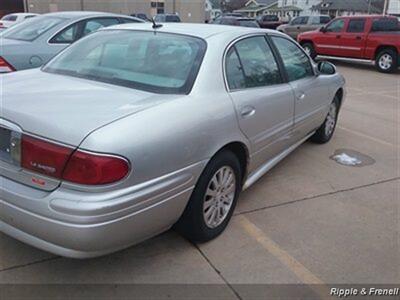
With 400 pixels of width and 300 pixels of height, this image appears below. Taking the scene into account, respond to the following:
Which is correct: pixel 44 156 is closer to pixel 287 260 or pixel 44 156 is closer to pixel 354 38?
pixel 287 260

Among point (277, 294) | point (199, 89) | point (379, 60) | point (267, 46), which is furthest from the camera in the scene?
point (379, 60)

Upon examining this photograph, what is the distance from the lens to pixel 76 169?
224 cm

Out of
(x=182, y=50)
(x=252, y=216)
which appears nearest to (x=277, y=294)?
(x=252, y=216)

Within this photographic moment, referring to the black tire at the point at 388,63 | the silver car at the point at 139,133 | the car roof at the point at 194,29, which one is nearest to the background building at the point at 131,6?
the black tire at the point at 388,63

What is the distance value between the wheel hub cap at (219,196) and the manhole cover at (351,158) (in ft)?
7.61

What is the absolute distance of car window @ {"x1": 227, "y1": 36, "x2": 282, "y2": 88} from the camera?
351 cm

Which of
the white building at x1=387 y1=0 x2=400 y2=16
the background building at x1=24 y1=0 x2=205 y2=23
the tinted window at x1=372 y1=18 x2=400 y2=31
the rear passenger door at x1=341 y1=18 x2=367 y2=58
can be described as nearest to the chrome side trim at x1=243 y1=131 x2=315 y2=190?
the rear passenger door at x1=341 y1=18 x2=367 y2=58

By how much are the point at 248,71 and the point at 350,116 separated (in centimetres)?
467

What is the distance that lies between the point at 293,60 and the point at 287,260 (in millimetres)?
2264

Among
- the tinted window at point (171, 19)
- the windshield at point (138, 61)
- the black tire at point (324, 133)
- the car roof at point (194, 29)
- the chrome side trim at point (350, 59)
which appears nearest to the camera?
the windshield at point (138, 61)

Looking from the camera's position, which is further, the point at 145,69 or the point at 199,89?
the point at 145,69

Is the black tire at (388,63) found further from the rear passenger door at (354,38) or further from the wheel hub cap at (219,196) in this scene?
the wheel hub cap at (219,196)

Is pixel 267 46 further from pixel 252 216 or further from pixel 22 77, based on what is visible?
pixel 22 77

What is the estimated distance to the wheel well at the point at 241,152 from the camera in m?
3.22
